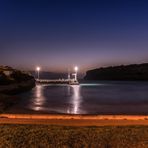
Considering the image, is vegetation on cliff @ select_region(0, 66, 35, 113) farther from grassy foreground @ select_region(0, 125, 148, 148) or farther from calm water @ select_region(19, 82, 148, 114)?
grassy foreground @ select_region(0, 125, 148, 148)

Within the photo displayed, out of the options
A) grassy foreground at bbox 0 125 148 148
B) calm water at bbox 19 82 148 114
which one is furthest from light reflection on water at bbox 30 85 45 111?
grassy foreground at bbox 0 125 148 148

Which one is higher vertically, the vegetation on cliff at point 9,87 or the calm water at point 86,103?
the vegetation on cliff at point 9,87

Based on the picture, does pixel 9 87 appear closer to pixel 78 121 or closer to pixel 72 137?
pixel 78 121

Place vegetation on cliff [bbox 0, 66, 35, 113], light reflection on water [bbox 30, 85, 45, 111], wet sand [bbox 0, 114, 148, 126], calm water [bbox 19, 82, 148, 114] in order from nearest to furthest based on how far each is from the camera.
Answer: wet sand [bbox 0, 114, 148, 126] < calm water [bbox 19, 82, 148, 114] < vegetation on cliff [bbox 0, 66, 35, 113] < light reflection on water [bbox 30, 85, 45, 111]

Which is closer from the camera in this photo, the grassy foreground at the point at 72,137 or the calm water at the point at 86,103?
the grassy foreground at the point at 72,137

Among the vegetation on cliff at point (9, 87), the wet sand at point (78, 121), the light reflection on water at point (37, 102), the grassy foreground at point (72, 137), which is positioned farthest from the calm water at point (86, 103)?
the grassy foreground at point (72, 137)

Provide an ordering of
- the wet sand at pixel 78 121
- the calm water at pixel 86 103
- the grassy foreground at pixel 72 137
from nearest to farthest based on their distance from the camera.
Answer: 1. the grassy foreground at pixel 72 137
2. the wet sand at pixel 78 121
3. the calm water at pixel 86 103

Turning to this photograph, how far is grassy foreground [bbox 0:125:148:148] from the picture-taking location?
884 centimetres

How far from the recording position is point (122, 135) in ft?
32.1

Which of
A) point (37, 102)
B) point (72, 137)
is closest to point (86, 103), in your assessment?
point (37, 102)

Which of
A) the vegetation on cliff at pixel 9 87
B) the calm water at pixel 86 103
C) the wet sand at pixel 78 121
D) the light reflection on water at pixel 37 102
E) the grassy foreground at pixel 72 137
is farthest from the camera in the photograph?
the light reflection on water at pixel 37 102

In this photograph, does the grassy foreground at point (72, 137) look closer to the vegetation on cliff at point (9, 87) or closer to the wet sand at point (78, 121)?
the wet sand at point (78, 121)

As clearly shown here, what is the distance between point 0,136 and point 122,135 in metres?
3.82

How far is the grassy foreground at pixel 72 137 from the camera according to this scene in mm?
8836
